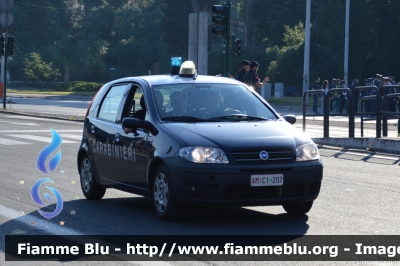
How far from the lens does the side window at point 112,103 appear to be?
9.86m

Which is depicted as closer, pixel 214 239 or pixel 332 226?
pixel 214 239

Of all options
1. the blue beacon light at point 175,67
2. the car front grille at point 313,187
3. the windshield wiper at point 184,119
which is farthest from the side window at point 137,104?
the car front grille at point 313,187

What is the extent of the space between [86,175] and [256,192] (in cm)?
308

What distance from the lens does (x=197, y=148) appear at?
800 cm

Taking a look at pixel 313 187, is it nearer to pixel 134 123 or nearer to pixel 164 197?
pixel 164 197

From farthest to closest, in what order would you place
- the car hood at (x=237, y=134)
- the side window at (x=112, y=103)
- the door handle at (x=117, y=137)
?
1. the side window at (x=112, y=103)
2. the door handle at (x=117, y=137)
3. the car hood at (x=237, y=134)

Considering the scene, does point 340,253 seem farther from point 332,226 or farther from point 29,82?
point 29,82

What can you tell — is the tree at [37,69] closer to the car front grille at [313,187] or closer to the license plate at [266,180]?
the car front grille at [313,187]

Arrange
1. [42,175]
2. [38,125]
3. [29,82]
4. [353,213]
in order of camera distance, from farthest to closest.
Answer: [29,82] → [38,125] → [42,175] → [353,213]

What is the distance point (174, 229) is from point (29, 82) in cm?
8433

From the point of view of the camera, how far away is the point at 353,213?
8.91 meters

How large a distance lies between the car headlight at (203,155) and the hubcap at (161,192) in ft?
1.34


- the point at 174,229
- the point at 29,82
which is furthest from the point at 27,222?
the point at 29,82

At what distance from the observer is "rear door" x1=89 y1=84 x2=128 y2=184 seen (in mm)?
9609
